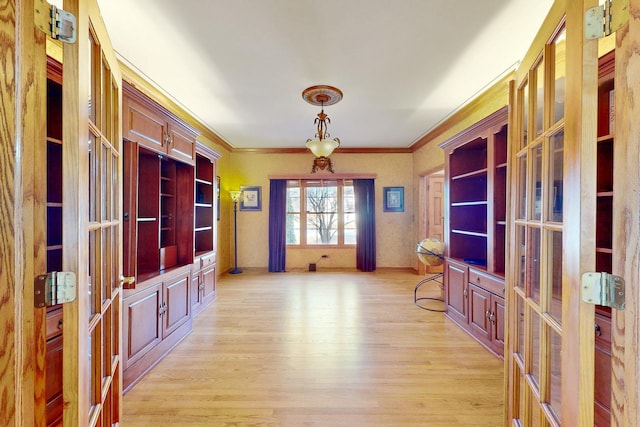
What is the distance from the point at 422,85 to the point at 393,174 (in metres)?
3.01

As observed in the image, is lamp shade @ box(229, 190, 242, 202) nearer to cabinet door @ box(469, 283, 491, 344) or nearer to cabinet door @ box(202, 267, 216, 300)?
cabinet door @ box(202, 267, 216, 300)

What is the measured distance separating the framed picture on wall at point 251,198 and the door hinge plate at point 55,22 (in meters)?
5.22

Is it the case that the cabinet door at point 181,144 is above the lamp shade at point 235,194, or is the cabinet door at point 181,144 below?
above

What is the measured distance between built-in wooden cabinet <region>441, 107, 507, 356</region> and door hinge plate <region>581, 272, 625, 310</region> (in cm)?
190

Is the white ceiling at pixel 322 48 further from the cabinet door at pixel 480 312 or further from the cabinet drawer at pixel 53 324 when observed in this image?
the cabinet door at pixel 480 312

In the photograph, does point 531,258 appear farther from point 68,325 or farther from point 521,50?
point 521,50

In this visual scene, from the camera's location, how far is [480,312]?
9.04 ft

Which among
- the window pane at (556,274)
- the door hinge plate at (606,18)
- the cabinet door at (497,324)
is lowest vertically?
the cabinet door at (497,324)

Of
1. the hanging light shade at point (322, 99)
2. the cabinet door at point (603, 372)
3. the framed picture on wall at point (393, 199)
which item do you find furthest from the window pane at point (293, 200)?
the cabinet door at point (603, 372)

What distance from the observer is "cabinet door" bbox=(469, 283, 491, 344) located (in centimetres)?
263

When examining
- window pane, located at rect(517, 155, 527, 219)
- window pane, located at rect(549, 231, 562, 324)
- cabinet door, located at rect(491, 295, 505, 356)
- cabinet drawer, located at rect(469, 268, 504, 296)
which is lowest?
cabinet door, located at rect(491, 295, 505, 356)

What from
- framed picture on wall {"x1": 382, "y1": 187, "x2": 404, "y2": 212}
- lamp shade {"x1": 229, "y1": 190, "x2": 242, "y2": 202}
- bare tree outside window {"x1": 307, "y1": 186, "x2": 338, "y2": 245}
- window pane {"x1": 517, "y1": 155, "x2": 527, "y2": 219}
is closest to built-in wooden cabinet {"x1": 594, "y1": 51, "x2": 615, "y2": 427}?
window pane {"x1": 517, "y1": 155, "x2": 527, "y2": 219}

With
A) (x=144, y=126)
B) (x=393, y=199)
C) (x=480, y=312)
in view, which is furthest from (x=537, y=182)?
(x=393, y=199)

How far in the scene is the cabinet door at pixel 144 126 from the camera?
2.07m
